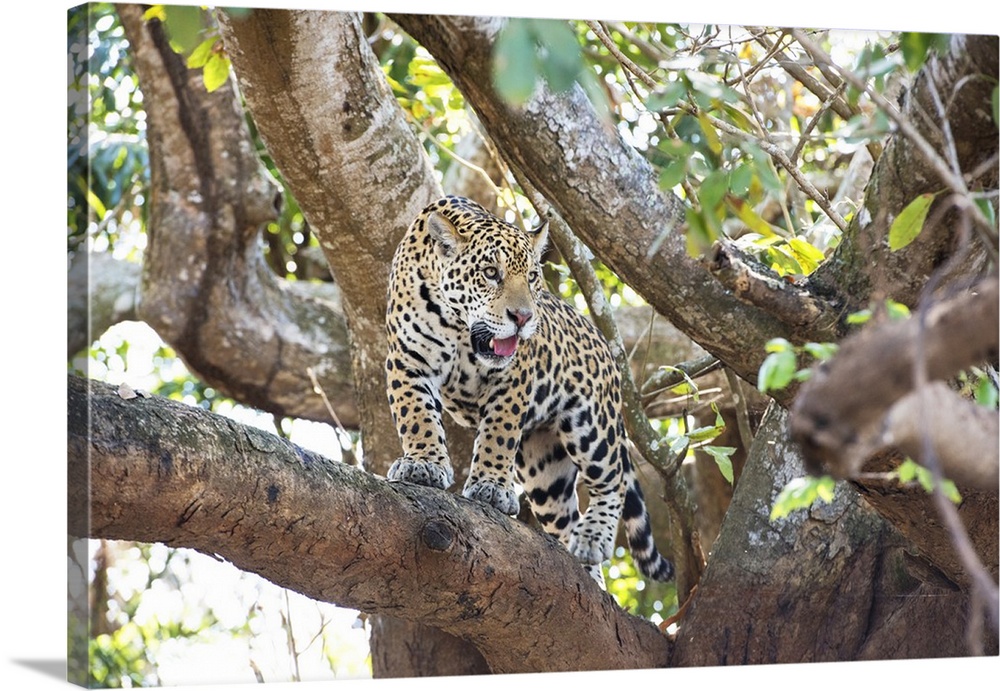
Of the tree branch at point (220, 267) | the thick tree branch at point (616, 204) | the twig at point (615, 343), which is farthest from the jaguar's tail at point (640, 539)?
the tree branch at point (220, 267)

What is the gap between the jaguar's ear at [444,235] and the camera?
14.6 ft

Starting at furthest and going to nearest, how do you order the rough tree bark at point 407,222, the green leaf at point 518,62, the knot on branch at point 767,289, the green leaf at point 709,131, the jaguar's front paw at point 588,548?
1. the jaguar's front paw at point 588,548
2. the rough tree bark at point 407,222
3. the knot on branch at point 767,289
4. the green leaf at point 709,131
5. the green leaf at point 518,62

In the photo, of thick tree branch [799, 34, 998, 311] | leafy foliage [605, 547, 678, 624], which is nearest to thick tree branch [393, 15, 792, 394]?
thick tree branch [799, 34, 998, 311]

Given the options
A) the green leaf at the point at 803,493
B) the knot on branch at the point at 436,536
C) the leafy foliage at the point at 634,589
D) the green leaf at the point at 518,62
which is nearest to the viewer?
the green leaf at the point at 518,62

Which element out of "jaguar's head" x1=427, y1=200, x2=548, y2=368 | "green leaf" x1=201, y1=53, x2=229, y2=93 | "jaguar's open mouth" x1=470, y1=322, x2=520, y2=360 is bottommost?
"jaguar's open mouth" x1=470, y1=322, x2=520, y2=360

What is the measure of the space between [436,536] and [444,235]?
4.11 feet

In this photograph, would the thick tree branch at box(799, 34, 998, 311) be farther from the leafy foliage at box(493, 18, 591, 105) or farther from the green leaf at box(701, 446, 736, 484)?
the leafy foliage at box(493, 18, 591, 105)

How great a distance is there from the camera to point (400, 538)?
11.7ft

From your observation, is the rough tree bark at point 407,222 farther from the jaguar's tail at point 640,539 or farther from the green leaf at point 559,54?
the green leaf at point 559,54

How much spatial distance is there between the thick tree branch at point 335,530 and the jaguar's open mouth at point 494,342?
0.61 metres

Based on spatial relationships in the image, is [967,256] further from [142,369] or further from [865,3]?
[142,369]

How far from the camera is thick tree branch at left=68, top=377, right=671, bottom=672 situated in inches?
117

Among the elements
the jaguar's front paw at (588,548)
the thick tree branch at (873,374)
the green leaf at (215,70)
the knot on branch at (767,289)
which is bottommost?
the thick tree branch at (873,374)

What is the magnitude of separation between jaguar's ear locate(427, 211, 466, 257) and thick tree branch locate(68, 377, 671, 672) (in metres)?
0.97
